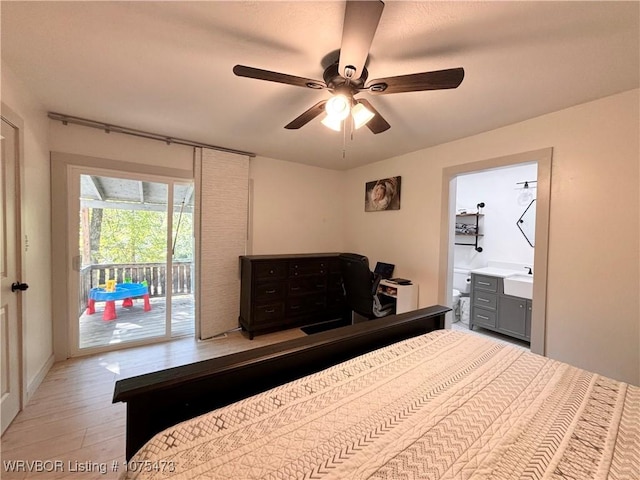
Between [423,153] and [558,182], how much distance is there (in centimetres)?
137

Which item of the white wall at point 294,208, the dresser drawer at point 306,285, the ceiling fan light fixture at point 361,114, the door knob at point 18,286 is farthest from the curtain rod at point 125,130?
the ceiling fan light fixture at point 361,114

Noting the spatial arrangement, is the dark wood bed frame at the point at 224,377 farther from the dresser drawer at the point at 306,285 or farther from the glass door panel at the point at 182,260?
the glass door panel at the point at 182,260

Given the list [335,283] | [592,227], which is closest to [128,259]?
[335,283]

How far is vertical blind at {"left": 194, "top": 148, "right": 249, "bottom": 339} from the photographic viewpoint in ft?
10.5

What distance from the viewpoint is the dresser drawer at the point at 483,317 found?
11.1ft

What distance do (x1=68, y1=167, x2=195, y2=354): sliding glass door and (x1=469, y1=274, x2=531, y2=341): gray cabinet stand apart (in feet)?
12.3

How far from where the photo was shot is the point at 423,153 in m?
3.20

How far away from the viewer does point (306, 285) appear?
357 cm

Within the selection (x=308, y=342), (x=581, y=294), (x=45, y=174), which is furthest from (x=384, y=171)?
(x=45, y=174)

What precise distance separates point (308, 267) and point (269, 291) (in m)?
0.61

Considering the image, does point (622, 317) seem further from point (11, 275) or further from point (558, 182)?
point (11, 275)

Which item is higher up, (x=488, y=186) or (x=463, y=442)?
(x=488, y=186)

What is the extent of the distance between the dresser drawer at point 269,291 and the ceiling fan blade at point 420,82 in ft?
8.20

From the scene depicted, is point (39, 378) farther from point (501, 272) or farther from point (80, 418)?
point (501, 272)
